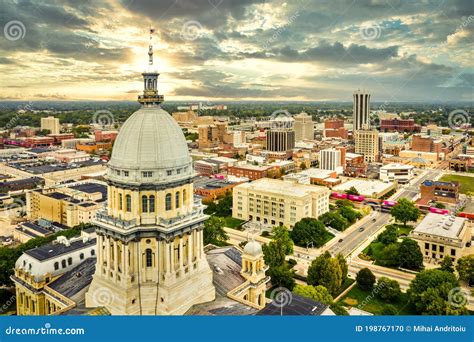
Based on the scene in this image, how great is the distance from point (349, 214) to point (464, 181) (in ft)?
93.6

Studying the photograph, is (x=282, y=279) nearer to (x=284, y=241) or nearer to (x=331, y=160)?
(x=284, y=241)

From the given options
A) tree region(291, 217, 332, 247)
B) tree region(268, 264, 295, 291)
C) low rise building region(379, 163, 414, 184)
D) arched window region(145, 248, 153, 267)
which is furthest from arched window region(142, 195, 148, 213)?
low rise building region(379, 163, 414, 184)

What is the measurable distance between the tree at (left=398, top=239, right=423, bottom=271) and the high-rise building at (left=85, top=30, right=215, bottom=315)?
60.7ft

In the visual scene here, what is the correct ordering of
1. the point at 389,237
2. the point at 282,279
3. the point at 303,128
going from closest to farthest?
the point at 282,279 → the point at 389,237 → the point at 303,128

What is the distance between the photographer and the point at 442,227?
32.0m

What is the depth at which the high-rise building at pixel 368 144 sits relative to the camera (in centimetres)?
7512

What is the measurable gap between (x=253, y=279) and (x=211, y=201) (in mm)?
27662

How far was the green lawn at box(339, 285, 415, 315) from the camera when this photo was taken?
2364 cm

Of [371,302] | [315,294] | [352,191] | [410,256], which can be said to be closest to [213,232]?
[315,294]

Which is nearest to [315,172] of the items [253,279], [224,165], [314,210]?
[224,165]

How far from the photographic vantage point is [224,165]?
64.9 m

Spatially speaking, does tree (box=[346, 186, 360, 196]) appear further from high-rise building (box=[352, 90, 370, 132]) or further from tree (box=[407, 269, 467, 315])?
high-rise building (box=[352, 90, 370, 132])

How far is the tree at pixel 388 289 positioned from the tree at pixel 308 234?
9.29m

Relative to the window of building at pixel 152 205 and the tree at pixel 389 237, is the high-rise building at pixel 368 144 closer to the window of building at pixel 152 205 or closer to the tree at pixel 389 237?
the tree at pixel 389 237
